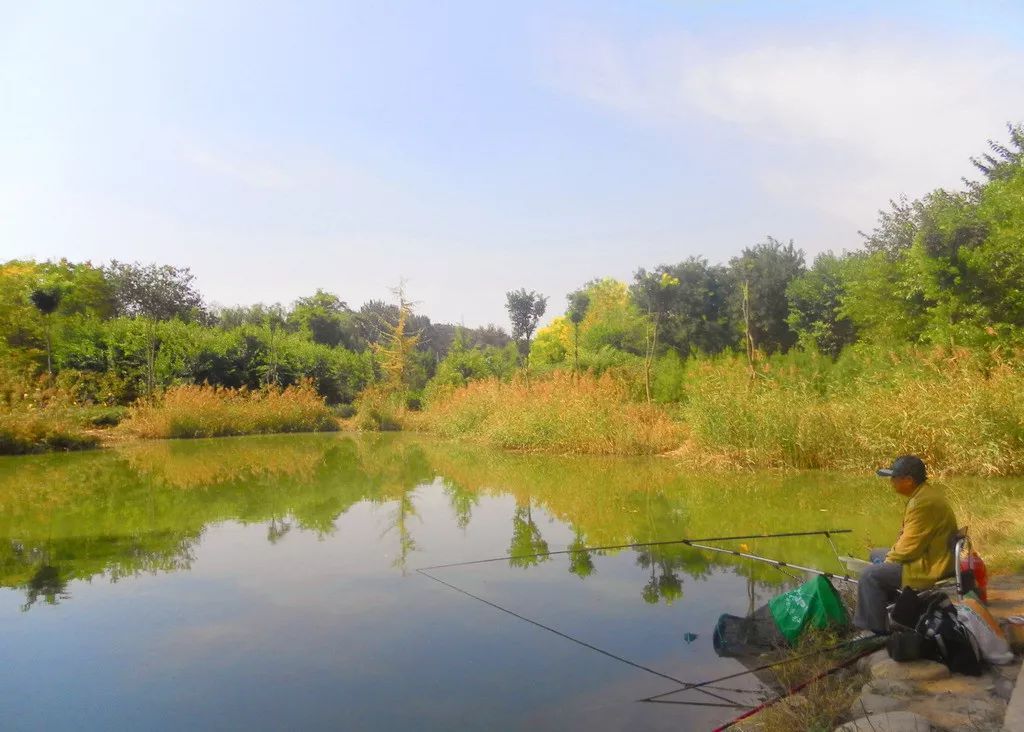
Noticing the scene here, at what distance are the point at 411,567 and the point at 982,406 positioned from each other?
27.2 feet

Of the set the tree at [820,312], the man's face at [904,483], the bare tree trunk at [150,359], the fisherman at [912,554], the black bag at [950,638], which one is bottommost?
the black bag at [950,638]

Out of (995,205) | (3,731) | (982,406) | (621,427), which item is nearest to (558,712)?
(3,731)

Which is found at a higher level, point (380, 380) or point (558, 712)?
point (380, 380)

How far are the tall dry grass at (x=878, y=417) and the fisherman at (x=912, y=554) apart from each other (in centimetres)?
746

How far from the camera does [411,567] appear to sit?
24.1ft

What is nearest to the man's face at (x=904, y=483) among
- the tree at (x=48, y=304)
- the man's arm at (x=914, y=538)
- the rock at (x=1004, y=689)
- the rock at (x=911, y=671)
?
the man's arm at (x=914, y=538)

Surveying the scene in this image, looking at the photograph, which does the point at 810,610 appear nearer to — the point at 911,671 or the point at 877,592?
the point at 877,592

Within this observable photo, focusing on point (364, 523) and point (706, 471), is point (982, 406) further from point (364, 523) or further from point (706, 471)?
point (364, 523)

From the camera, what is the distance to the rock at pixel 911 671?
3.75m

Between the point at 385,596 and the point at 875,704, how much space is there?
3909 mm

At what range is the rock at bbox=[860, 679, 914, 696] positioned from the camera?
3.59m

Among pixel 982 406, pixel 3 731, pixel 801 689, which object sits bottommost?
pixel 3 731

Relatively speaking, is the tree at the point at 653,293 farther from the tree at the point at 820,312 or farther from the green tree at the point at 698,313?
the tree at the point at 820,312

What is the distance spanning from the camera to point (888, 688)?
3.65m
